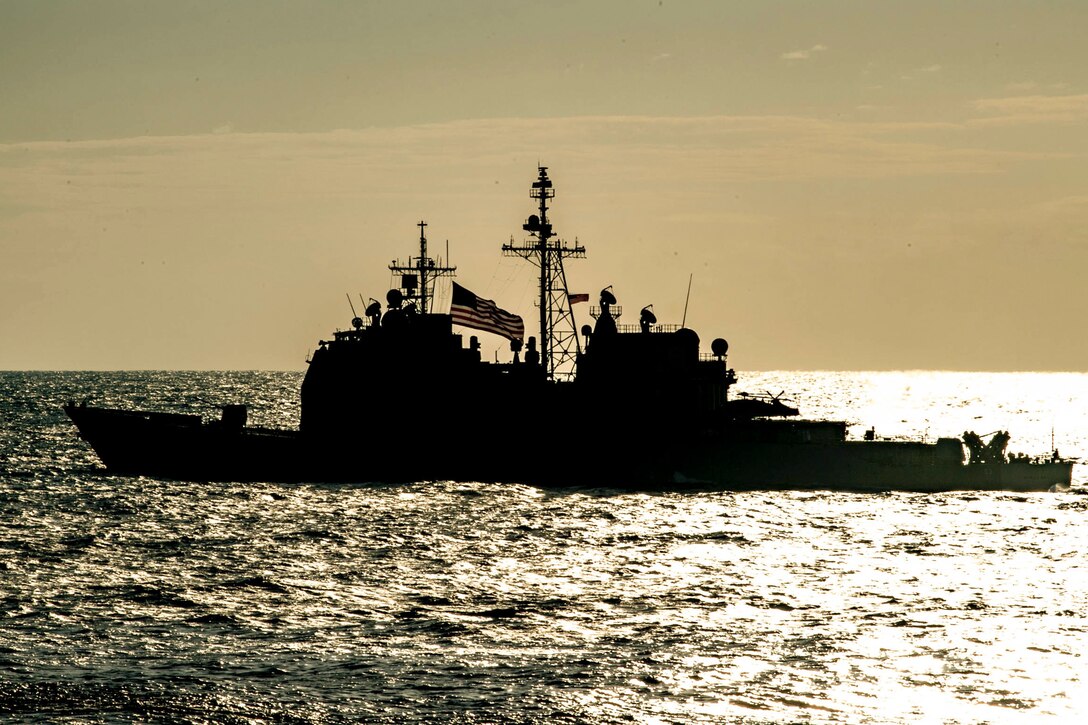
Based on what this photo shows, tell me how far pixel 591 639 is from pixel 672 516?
23004 mm

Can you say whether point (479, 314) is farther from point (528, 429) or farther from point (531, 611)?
point (531, 611)

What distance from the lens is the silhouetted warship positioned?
61.1m

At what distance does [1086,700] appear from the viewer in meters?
23.3

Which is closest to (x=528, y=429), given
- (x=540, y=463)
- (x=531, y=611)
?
(x=540, y=463)

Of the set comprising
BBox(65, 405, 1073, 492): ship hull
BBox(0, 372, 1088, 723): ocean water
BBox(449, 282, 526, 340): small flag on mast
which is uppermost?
BBox(449, 282, 526, 340): small flag on mast

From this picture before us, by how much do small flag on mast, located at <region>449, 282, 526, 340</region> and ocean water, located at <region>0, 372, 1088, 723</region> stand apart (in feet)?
26.5

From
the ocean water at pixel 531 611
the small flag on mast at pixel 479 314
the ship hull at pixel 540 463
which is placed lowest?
the ocean water at pixel 531 611

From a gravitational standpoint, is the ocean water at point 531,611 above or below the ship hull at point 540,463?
below

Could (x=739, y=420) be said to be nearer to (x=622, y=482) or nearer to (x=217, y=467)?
(x=622, y=482)

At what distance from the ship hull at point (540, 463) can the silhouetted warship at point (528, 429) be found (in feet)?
0.22

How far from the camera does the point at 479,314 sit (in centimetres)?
5862

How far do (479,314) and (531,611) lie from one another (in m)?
29.2

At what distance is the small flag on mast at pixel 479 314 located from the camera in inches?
2297

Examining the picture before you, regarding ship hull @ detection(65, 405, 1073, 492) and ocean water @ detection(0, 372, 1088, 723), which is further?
ship hull @ detection(65, 405, 1073, 492)
